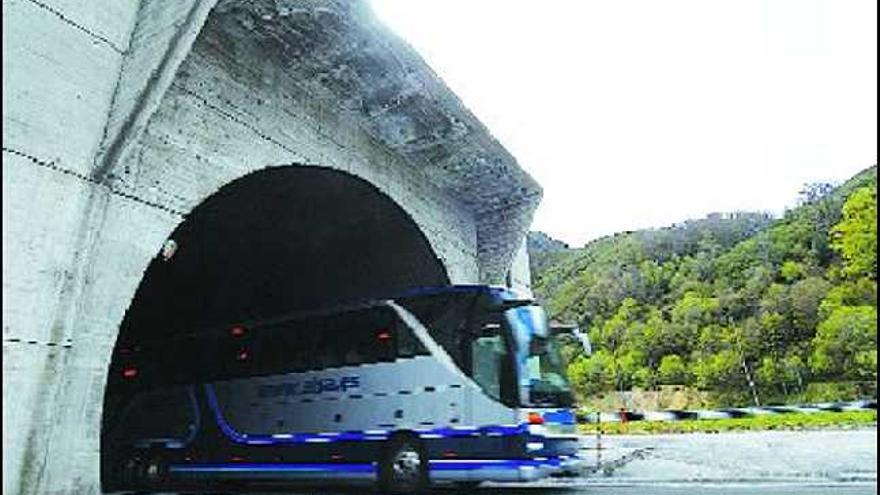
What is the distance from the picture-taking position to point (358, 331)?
39.2 ft

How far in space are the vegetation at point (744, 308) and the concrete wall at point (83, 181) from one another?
127ft

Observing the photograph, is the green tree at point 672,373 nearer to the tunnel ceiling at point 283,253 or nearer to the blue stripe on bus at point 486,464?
the tunnel ceiling at point 283,253

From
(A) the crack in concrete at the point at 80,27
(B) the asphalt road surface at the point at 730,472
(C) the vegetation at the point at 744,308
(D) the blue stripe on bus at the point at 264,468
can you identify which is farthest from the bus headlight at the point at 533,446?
(C) the vegetation at the point at 744,308

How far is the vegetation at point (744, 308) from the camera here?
45.7m

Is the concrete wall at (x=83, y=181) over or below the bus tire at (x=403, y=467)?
over

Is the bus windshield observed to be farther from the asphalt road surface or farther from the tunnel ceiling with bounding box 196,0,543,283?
the tunnel ceiling with bounding box 196,0,543,283

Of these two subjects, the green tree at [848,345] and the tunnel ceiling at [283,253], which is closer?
the tunnel ceiling at [283,253]

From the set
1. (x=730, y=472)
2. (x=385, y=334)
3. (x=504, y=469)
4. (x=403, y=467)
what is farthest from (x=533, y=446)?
(x=730, y=472)

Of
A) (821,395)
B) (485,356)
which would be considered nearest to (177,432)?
(485,356)

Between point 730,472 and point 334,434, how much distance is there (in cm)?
Answer: 606

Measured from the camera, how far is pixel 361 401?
11.5 metres

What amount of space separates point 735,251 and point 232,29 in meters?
63.3

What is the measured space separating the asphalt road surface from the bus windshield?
133 centimetres

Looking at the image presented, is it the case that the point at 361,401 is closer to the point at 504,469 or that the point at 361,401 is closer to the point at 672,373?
the point at 504,469
